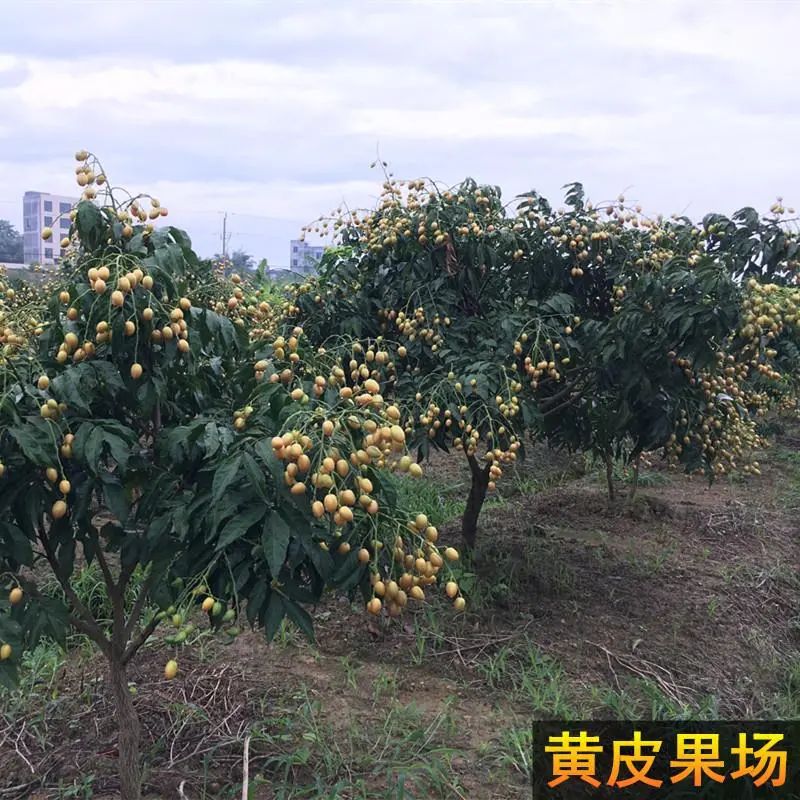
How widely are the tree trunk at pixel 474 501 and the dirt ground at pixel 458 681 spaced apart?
4.8 inches

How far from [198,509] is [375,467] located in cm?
41

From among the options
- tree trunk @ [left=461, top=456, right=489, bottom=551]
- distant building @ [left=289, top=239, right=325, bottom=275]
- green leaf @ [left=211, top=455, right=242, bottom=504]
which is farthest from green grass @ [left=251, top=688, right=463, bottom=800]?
distant building @ [left=289, top=239, right=325, bottom=275]

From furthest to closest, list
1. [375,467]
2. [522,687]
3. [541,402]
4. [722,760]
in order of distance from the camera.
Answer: [541,402], [522,687], [722,760], [375,467]

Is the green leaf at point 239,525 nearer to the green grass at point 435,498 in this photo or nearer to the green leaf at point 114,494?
the green leaf at point 114,494

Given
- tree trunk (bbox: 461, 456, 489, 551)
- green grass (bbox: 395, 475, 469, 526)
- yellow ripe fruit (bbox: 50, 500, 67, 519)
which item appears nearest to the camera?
yellow ripe fruit (bbox: 50, 500, 67, 519)

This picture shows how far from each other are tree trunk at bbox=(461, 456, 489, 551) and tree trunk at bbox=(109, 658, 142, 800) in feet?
6.82

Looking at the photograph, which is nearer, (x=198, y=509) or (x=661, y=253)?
(x=198, y=509)

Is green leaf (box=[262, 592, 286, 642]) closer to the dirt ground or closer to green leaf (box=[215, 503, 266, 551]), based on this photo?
green leaf (box=[215, 503, 266, 551])

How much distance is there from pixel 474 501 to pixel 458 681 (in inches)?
46.1

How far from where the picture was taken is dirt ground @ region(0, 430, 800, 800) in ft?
8.37

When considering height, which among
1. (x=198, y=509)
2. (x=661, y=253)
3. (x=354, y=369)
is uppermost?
(x=661, y=253)

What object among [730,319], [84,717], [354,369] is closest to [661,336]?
[730,319]

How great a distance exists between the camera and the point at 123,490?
6.06 feet

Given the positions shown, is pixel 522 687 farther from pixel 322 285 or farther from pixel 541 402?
pixel 322 285
